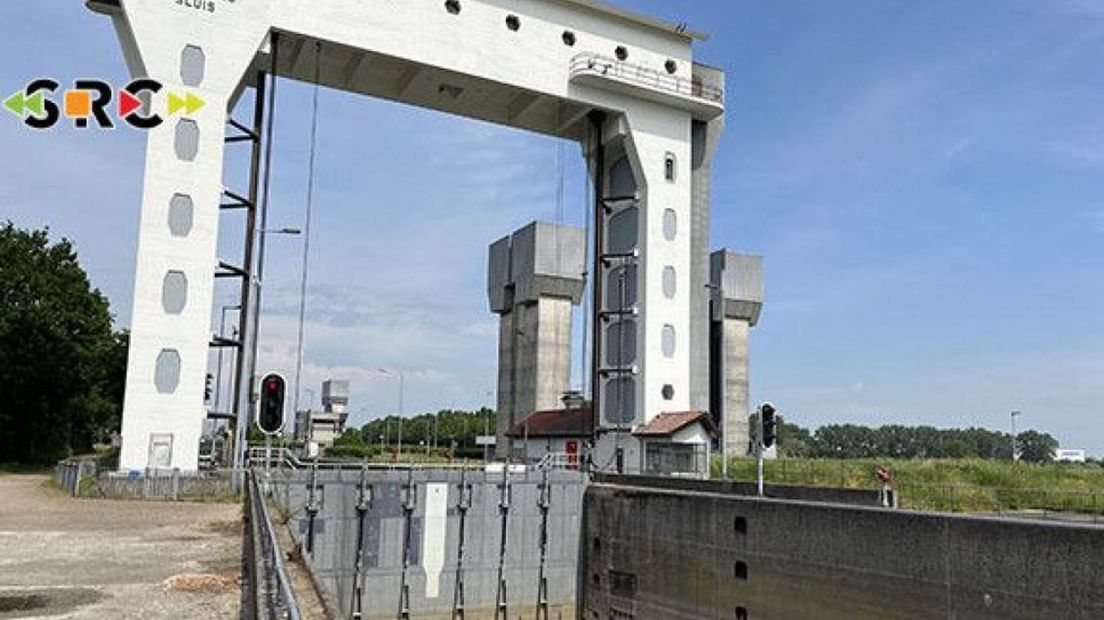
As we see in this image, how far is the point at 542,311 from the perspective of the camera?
2653 inches

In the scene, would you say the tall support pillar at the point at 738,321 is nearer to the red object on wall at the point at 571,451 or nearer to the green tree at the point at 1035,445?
the red object on wall at the point at 571,451

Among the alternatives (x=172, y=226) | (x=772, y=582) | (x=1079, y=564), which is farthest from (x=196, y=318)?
(x=1079, y=564)

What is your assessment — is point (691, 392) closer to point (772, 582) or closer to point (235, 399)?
point (235, 399)

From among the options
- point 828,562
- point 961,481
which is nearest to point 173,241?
point 828,562

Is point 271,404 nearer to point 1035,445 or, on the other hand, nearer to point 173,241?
point 173,241

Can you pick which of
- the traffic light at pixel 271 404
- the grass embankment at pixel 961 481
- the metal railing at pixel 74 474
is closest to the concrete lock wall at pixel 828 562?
the grass embankment at pixel 961 481

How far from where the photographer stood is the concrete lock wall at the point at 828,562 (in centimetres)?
1205

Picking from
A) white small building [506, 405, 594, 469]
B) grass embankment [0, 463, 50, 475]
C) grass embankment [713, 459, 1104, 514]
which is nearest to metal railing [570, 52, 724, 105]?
white small building [506, 405, 594, 469]

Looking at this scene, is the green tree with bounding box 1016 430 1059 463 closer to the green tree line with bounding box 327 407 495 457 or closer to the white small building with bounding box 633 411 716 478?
the green tree line with bounding box 327 407 495 457

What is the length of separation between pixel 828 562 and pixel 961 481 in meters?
20.3

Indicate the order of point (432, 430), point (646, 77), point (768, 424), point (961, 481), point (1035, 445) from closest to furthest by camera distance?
1. point (768, 424)
2. point (961, 481)
3. point (646, 77)
4. point (432, 430)
5. point (1035, 445)

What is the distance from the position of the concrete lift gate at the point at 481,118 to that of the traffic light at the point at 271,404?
51.2 ft

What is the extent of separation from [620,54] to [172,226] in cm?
2117

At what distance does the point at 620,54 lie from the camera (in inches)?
1601
